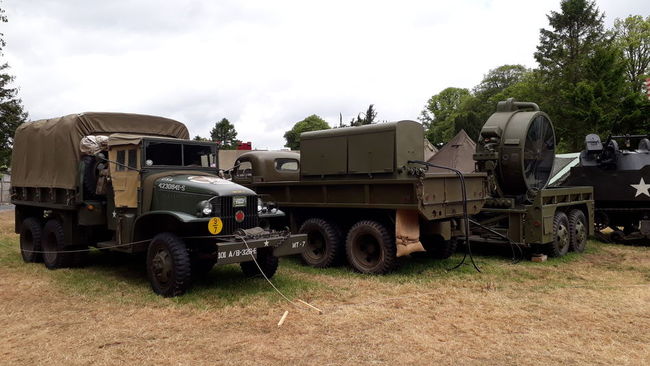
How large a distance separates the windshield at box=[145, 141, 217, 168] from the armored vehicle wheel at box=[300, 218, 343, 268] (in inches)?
77.3

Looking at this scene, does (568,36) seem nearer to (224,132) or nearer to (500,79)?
(500,79)

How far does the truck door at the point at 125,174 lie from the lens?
286 inches

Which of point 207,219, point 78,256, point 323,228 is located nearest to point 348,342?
point 207,219

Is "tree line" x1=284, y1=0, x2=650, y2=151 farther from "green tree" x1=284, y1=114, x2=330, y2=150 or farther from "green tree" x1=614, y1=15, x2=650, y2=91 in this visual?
"green tree" x1=284, y1=114, x2=330, y2=150

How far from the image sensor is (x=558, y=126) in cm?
2731

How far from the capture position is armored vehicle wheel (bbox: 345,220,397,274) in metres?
7.66

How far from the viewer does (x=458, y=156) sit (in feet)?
57.1

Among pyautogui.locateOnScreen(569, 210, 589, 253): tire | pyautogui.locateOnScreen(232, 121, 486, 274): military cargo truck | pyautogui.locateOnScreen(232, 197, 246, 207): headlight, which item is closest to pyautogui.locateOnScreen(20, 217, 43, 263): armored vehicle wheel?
pyautogui.locateOnScreen(232, 121, 486, 274): military cargo truck

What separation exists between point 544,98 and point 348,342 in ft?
104

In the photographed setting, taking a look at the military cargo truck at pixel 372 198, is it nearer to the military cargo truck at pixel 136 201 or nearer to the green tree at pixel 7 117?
the military cargo truck at pixel 136 201

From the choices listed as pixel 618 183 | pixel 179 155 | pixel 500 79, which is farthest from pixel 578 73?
pixel 179 155

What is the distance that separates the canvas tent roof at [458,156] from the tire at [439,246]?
816cm

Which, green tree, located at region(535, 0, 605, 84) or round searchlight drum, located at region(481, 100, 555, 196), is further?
green tree, located at region(535, 0, 605, 84)

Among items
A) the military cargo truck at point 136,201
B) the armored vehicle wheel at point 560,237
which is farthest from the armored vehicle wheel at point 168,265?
the armored vehicle wheel at point 560,237
